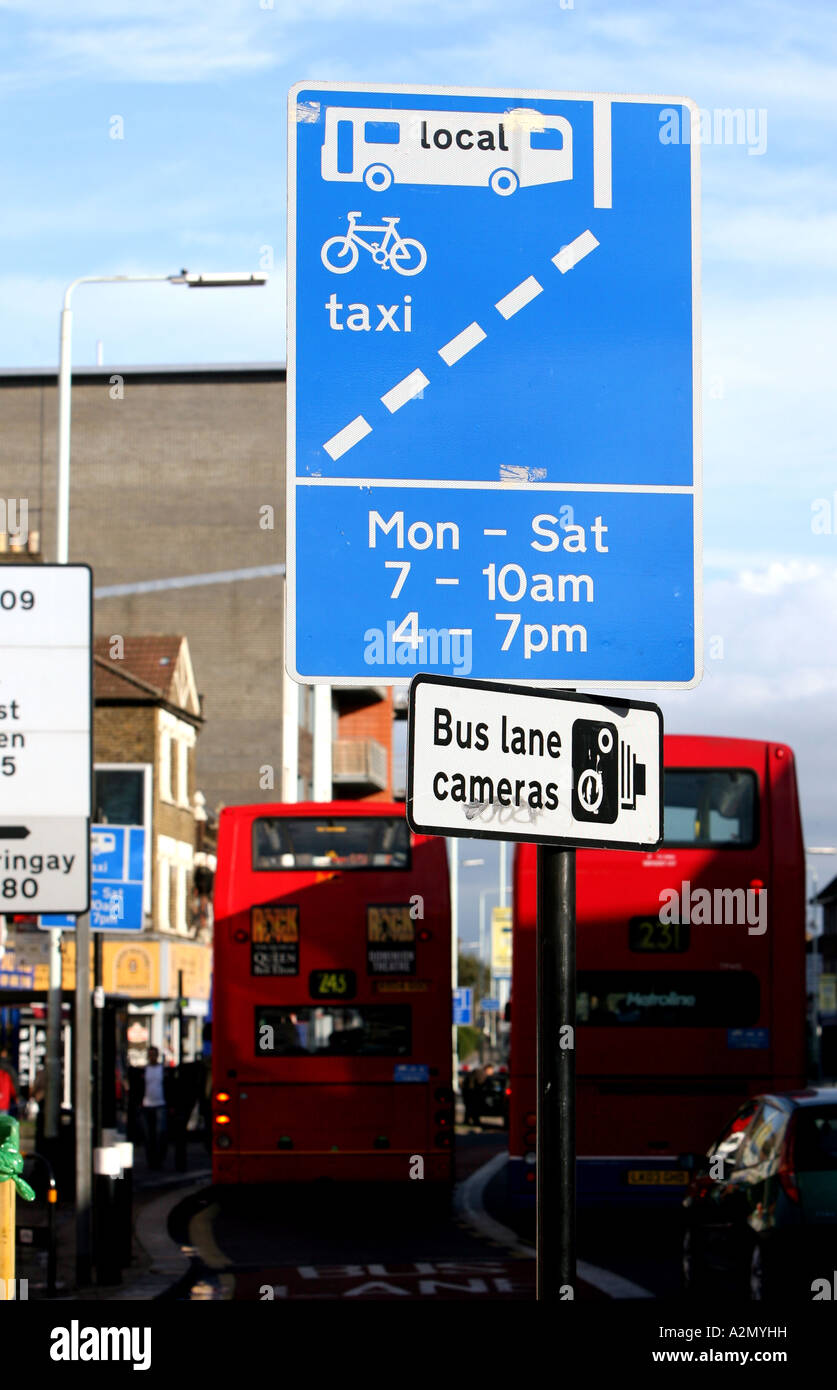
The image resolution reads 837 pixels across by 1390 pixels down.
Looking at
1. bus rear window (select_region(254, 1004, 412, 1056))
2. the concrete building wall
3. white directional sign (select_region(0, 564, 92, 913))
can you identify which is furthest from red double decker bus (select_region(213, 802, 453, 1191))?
the concrete building wall

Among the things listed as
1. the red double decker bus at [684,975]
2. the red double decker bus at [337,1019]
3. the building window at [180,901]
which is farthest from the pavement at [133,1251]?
the building window at [180,901]

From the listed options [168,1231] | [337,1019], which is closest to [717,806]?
[337,1019]

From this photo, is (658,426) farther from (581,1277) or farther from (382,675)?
(581,1277)

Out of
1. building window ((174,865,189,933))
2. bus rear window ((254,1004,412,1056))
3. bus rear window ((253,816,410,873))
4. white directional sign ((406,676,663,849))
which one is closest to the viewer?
white directional sign ((406,676,663,849))

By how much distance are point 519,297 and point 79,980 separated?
1245 cm

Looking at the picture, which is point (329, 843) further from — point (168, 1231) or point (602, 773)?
point (602, 773)

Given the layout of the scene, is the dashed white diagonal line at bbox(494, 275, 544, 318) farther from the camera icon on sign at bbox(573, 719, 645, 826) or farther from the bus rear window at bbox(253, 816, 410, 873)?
the bus rear window at bbox(253, 816, 410, 873)

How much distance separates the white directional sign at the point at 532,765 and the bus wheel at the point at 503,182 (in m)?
1.31

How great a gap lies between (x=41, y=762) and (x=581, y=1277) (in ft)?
26.3

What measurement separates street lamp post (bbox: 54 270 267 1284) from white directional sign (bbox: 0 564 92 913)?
3812 millimetres

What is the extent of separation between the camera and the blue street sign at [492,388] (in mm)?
4688

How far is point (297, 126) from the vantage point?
4.88 metres

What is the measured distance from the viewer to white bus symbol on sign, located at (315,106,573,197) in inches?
192

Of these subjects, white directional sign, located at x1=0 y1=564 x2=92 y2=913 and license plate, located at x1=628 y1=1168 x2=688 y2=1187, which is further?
license plate, located at x1=628 y1=1168 x2=688 y2=1187
